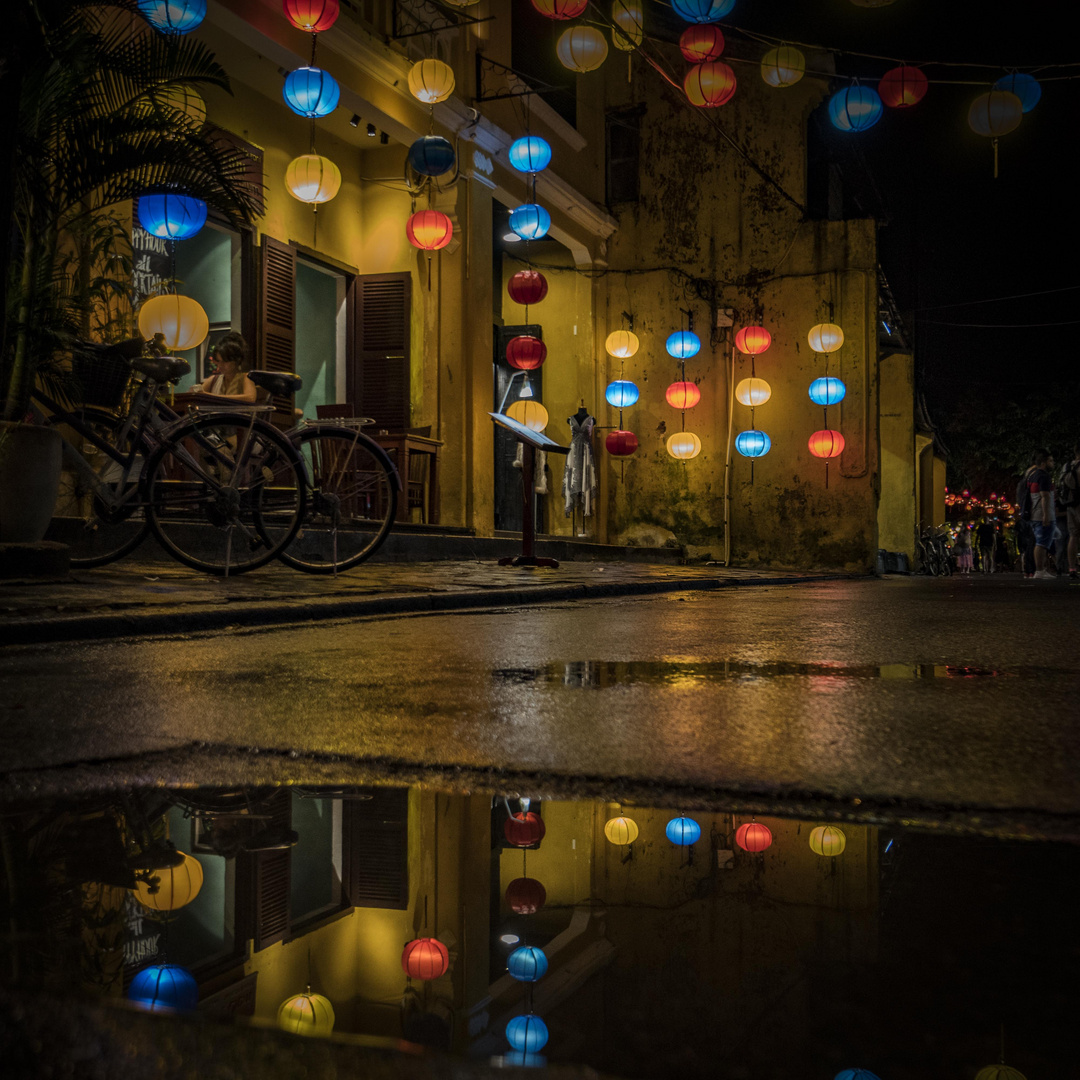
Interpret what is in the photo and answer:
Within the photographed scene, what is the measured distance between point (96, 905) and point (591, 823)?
0.69m

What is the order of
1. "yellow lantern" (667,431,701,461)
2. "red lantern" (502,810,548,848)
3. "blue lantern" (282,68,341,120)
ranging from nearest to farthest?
"red lantern" (502,810,548,848), "blue lantern" (282,68,341,120), "yellow lantern" (667,431,701,461)

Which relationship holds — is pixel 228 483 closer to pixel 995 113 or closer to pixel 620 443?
pixel 995 113

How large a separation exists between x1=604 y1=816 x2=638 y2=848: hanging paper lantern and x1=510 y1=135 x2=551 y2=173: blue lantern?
1372 cm

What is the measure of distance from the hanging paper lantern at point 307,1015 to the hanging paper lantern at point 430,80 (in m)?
12.3

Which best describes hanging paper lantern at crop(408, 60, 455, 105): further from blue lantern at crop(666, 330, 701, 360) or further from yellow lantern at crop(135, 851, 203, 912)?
yellow lantern at crop(135, 851, 203, 912)

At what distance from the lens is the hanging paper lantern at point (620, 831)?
150 cm

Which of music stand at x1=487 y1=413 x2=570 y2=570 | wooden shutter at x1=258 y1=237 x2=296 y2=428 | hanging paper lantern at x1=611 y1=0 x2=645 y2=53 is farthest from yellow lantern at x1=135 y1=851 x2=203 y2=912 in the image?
hanging paper lantern at x1=611 y1=0 x2=645 y2=53

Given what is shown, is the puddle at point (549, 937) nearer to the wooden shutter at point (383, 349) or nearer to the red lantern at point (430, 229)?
the red lantern at point (430, 229)

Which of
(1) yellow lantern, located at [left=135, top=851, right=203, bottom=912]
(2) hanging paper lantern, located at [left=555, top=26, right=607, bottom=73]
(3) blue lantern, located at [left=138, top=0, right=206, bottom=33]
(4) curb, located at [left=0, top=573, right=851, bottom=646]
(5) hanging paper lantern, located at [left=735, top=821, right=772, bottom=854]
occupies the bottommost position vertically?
(1) yellow lantern, located at [left=135, top=851, right=203, bottom=912]

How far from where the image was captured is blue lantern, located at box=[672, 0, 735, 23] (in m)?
12.0

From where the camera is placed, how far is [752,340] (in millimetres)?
17594

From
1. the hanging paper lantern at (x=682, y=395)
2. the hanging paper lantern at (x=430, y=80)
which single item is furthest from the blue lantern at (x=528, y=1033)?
the hanging paper lantern at (x=682, y=395)

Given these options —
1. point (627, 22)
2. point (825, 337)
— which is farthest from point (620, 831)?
point (825, 337)

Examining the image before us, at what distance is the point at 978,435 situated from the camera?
36.5 meters
